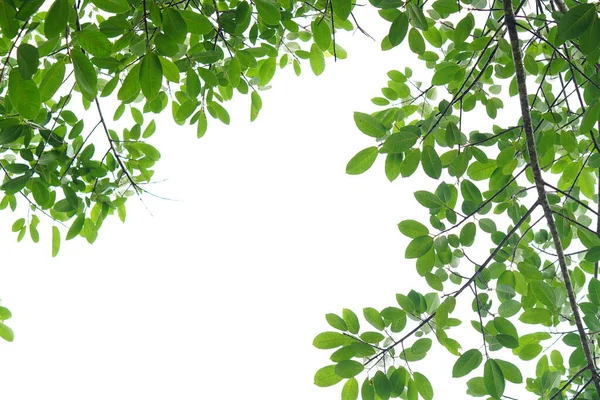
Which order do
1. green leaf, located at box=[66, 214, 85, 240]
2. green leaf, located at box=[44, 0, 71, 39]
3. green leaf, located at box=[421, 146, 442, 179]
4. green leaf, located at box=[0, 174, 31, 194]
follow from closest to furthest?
green leaf, located at box=[44, 0, 71, 39] < green leaf, located at box=[421, 146, 442, 179] < green leaf, located at box=[0, 174, 31, 194] < green leaf, located at box=[66, 214, 85, 240]

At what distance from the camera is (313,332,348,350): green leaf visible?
4.00 feet

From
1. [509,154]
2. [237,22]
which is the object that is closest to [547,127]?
[509,154]

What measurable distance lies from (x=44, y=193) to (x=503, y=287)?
127 cm

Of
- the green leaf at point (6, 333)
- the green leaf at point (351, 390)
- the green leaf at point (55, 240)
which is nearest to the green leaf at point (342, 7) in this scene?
the green leaf at point (351, 390)

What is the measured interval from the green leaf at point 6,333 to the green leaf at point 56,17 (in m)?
1.51

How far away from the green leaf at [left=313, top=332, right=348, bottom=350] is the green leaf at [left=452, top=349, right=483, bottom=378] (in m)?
0.25

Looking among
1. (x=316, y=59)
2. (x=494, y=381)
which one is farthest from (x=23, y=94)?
(x=316, y=59)

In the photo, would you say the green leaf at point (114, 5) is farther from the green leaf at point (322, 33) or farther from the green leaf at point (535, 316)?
the green leaf at point (535, 316)

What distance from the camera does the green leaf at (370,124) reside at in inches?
52.1

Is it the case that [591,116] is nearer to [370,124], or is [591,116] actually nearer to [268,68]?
[370,124]

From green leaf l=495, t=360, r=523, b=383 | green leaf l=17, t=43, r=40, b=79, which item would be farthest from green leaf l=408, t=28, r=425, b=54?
green leaf l=17, t=43, r=40, b=79

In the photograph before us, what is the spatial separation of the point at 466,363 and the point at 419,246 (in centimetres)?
28

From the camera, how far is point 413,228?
4.25ft

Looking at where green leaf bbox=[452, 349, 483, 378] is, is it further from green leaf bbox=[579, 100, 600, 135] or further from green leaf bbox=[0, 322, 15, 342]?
green leaf bbox=[0, 322, 15, 342]
